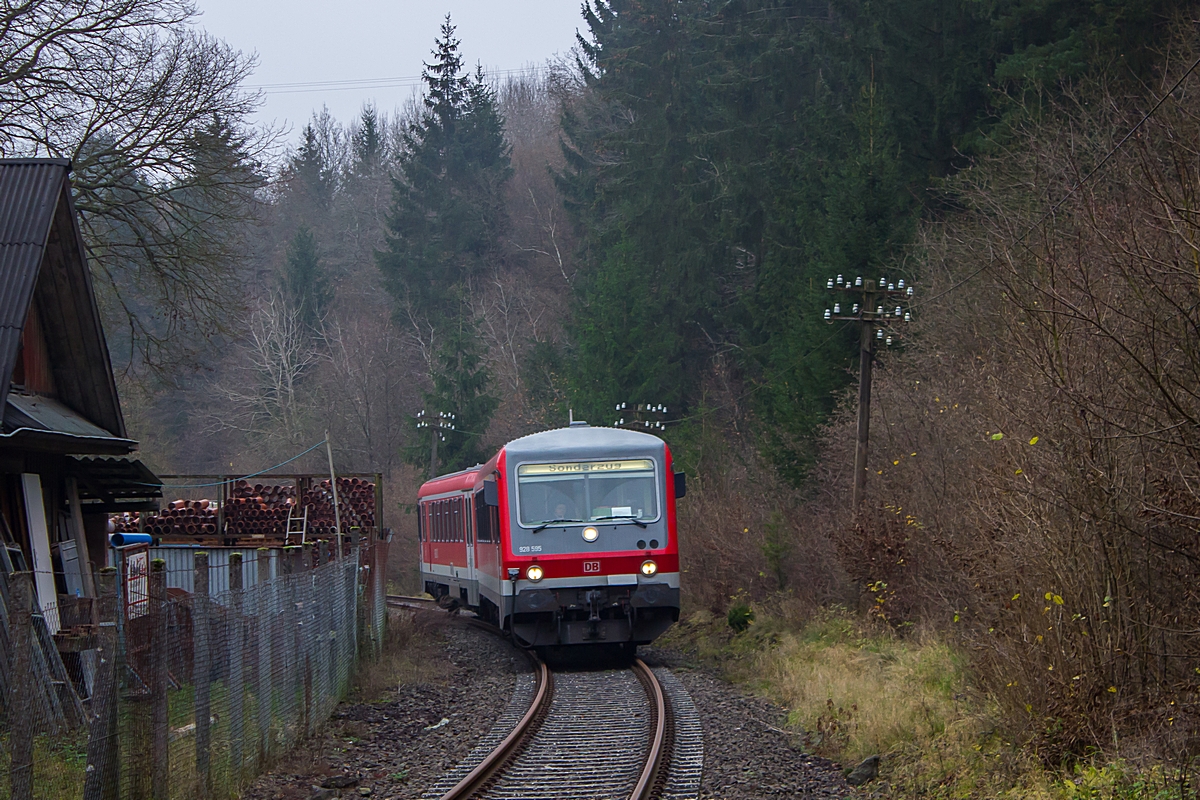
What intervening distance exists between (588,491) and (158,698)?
9.02 m

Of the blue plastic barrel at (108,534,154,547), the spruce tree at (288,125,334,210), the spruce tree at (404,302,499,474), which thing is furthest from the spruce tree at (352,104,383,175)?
the blue plastic barrel at (108,534,154,547)

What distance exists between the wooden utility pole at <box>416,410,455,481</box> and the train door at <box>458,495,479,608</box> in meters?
28.9

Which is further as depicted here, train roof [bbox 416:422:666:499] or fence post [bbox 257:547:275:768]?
train roof [bbox 416:422:666:499]

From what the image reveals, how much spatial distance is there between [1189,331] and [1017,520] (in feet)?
6.32

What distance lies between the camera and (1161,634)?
7.83 m

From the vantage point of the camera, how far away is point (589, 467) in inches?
640

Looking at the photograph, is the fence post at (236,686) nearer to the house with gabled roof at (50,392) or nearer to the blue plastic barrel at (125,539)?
the house with gabled roof at (50,392)

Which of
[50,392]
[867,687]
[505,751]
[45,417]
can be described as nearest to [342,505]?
[50,392]

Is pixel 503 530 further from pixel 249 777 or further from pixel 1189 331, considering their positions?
pixel 1189 331

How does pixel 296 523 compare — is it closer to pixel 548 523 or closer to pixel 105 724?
pixel 548 523

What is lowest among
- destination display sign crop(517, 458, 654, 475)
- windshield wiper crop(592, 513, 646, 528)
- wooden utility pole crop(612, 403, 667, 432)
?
windshield wiper crop(592, 513, 646, 528)

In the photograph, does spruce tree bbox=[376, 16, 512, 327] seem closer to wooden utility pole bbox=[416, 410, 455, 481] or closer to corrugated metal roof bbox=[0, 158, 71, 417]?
wooden utility pole bbox=[416, 410, 455, 481]

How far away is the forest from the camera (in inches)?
315

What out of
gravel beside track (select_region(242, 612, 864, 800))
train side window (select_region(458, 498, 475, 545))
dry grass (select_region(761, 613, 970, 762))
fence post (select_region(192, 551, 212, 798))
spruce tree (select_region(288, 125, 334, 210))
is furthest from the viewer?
spruce tree (select_region(288, 125, 334, 210))
